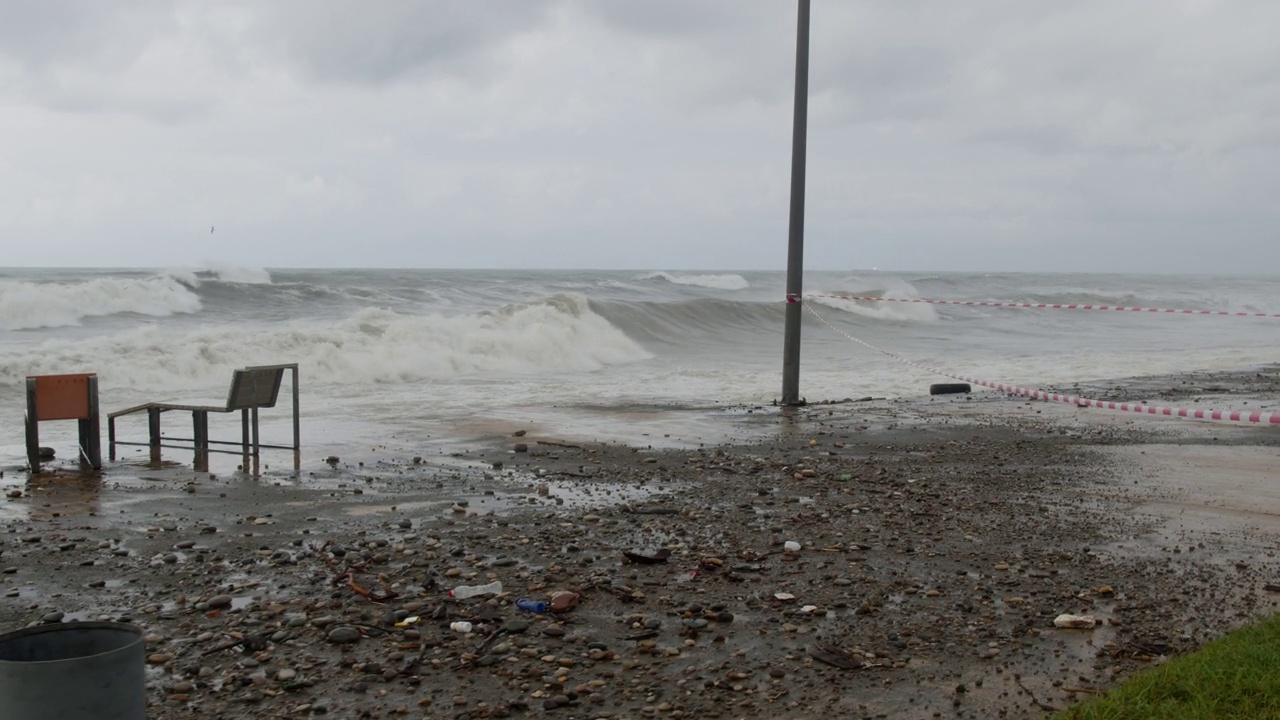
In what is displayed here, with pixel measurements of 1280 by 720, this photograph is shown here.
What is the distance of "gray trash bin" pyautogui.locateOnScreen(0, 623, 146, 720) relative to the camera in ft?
10.1

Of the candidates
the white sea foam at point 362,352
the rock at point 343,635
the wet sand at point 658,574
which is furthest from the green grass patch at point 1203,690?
the white sea foam at point 362,352

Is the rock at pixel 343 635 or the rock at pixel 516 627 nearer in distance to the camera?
the rock at pixel 343 635

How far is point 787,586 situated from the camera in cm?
555

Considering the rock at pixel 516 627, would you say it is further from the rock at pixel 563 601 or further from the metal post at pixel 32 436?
the metal post at pixel 32 436

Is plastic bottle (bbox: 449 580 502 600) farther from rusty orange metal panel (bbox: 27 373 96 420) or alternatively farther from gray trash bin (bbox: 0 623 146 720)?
rusty orange metal panel (bbox: 27 373 96 420)

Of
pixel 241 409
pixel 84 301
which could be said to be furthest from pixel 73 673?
pixel 84 301

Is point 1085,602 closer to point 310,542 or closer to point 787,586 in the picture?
point 787,586

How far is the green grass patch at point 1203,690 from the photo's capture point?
381 centimetres

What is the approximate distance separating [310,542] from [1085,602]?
13.9ft

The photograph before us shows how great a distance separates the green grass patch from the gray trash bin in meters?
3.00

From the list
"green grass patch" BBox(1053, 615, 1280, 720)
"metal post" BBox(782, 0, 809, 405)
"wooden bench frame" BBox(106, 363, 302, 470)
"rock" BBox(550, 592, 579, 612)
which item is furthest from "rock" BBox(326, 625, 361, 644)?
"metal post" BBox(782, 0, 809, 405)

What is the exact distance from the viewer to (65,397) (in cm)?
935

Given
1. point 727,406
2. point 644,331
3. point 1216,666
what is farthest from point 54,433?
point 644,331

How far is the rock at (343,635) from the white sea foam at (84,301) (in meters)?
26.0
